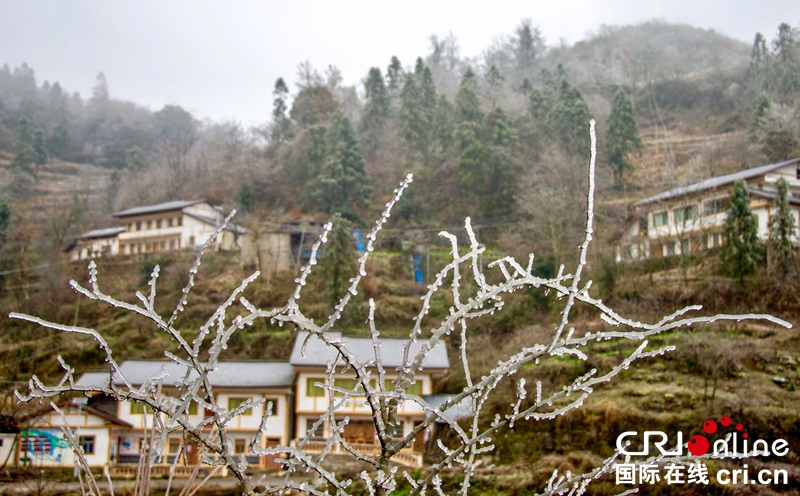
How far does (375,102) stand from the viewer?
1419 inches

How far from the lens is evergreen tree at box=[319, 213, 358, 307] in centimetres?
2294

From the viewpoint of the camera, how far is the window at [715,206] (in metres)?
20.8

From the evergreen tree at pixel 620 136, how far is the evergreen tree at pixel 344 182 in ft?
36.9

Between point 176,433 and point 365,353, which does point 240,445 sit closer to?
point 176,433

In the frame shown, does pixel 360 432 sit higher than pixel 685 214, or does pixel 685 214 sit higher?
pixel 685 214

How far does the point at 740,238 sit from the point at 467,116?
47.8 feet

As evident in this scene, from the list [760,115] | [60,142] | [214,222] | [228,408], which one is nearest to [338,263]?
[228,408]

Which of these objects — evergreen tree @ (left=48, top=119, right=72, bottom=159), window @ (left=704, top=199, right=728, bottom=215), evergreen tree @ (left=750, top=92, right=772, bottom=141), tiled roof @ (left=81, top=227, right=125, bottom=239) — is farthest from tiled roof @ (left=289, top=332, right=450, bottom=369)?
evergreen tree @ (left=48, top=119, right=72, bottom=159)

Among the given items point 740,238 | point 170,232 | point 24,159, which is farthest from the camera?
point 24,159

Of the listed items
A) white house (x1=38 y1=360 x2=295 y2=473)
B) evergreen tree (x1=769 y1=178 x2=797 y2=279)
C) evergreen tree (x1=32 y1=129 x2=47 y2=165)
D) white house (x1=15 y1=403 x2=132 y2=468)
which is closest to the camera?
white house (x1=15 y1=403 x2=132 y2=468)

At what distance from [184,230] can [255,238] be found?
6.22 metres

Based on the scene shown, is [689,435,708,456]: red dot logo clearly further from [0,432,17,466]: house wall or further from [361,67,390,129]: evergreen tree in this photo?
[361,67,390,129]: evergreen tree

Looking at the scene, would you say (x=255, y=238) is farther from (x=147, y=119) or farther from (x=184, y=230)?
(x=147, y=119)

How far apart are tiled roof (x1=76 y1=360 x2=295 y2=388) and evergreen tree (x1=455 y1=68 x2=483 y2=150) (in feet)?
47.9
